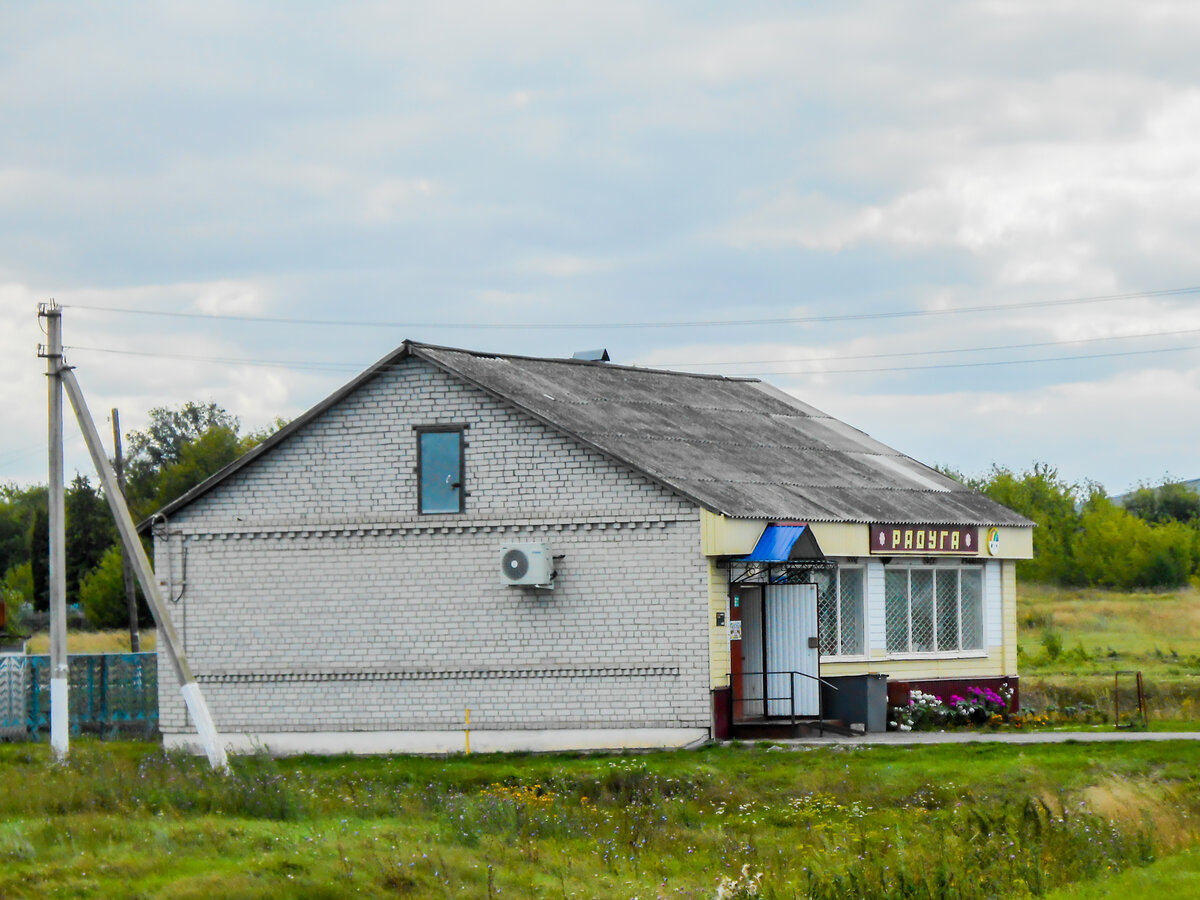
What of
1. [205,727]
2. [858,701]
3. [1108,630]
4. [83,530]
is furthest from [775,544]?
[83,530]

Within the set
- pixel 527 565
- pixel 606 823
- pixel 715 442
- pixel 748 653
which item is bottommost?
pixel 606 823

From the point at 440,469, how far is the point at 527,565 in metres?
2.37

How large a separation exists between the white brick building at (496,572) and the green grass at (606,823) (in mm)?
1283

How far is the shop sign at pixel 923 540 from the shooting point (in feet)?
87.4

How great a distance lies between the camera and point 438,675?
25266 millimetres

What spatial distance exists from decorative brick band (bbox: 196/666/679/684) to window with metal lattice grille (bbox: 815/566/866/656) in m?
3.42

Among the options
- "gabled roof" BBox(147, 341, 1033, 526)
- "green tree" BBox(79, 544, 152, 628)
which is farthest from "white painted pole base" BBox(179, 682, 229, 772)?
"green tree" BBox(79, 544, 152, 628)

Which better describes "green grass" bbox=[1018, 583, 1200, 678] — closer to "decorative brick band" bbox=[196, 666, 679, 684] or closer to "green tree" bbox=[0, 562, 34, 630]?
"decorative brick band" bbox=[196, 666, 679, 684]

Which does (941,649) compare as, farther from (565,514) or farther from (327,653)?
(327,653)

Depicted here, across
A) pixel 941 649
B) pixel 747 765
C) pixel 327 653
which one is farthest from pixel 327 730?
pixel 941 649

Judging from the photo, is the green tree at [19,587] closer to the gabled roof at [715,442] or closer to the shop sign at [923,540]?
the gabled roof at [715,442]

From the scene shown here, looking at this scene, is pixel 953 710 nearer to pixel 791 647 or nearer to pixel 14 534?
pixel 791 647

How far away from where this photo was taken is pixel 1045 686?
32.3 metres

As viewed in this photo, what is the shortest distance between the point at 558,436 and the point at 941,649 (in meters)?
8.04
